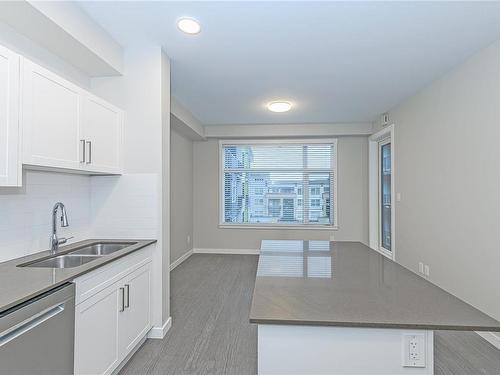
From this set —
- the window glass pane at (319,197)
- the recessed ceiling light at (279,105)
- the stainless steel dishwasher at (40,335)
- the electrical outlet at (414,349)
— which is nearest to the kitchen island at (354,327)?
the electrical outlet at (414,349)

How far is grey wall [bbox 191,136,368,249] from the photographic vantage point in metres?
6.18

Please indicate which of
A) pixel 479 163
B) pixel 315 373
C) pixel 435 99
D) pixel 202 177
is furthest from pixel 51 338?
pixel 202 177

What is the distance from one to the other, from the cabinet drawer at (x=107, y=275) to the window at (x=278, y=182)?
4.00 m

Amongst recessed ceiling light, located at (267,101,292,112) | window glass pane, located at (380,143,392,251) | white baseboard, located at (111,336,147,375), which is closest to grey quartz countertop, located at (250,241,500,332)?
white baseboard, located at (111,336,147,375)

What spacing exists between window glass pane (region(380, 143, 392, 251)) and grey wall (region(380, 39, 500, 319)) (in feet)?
3.54

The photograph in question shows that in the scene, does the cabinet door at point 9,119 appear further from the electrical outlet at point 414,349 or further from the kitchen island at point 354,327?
the electrical outlet at point 414,349

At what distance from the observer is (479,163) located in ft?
9.32

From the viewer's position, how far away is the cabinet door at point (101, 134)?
227 cm

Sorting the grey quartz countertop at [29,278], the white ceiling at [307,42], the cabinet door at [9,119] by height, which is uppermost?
the white ceiling at [307,42]

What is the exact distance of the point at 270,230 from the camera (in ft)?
20.8

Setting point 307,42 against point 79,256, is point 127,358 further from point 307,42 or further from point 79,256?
point 307,42

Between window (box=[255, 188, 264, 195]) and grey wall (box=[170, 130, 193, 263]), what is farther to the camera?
window (box=[255, 188, 264, 195])

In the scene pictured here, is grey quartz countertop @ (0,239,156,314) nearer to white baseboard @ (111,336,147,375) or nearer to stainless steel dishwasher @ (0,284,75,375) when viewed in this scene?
stainless steel dishwasher @ (0,284,75,375)

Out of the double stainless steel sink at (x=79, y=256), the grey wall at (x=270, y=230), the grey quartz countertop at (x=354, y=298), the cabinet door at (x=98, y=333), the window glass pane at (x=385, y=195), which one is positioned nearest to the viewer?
the grey quartz countertop at (x=354, y=298)
